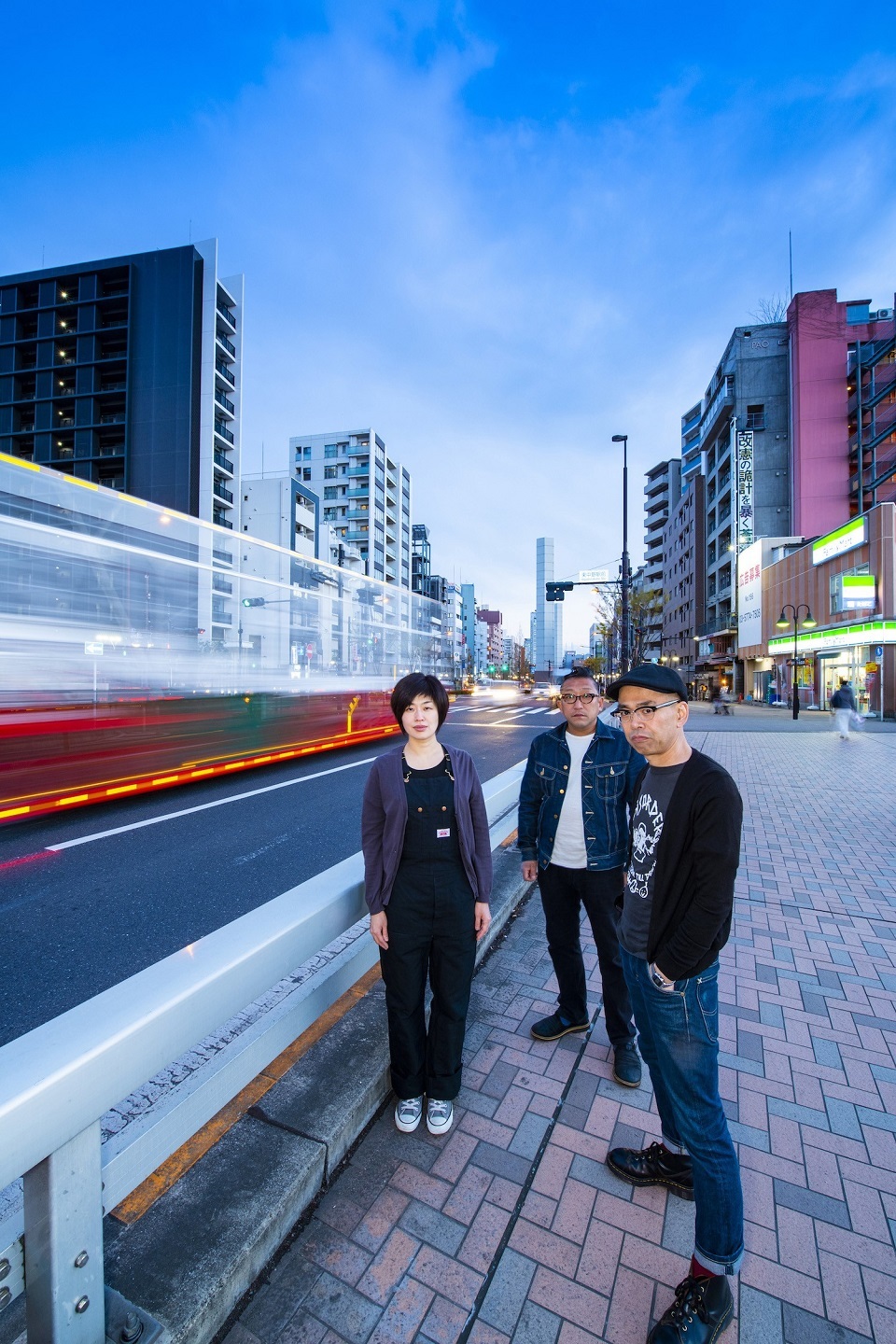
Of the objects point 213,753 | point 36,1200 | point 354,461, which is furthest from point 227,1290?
point 354,461

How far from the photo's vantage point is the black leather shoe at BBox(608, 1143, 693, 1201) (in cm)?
212

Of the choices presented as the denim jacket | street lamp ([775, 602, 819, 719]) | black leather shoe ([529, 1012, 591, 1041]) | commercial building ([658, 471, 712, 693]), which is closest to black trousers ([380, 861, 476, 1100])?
black leather shoe ([529, 1012, 591, 1041])

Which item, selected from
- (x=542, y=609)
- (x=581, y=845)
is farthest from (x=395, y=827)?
(x=542, y=609)

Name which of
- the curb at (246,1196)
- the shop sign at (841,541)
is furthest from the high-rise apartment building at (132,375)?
the curb at (246,1196)

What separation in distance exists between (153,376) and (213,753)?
49.9 meters

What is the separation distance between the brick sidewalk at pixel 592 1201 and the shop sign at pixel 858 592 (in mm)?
26201

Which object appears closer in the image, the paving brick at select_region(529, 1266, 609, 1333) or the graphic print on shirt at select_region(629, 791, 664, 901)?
the paving brick at select_region(529, 1266, 609, 1333)

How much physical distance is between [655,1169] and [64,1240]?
1.96m

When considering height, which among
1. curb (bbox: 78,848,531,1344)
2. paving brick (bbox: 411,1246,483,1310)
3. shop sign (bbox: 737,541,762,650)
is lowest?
paving brick (bbox: 411,1246,483,1310)

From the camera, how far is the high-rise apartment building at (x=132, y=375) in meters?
46.3

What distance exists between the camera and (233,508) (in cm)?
4997

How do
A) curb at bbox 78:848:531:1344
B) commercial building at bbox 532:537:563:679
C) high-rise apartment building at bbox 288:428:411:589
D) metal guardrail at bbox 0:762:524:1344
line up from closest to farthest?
metal guardrail at bbox 0:762:524:1344, curb at bbox 78:848:531:1344, high-rise apartment building at bbox 288:428:411:589, commercial building at bbox 532:537:563:679

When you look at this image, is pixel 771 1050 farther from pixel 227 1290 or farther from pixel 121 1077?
pixel 121 1077

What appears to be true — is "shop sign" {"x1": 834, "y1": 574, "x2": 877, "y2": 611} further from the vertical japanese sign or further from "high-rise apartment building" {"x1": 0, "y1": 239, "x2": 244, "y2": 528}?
"high-rise apartment building" {"x1": 0, "y1": 239, "x2": 244, "y2": 528}
